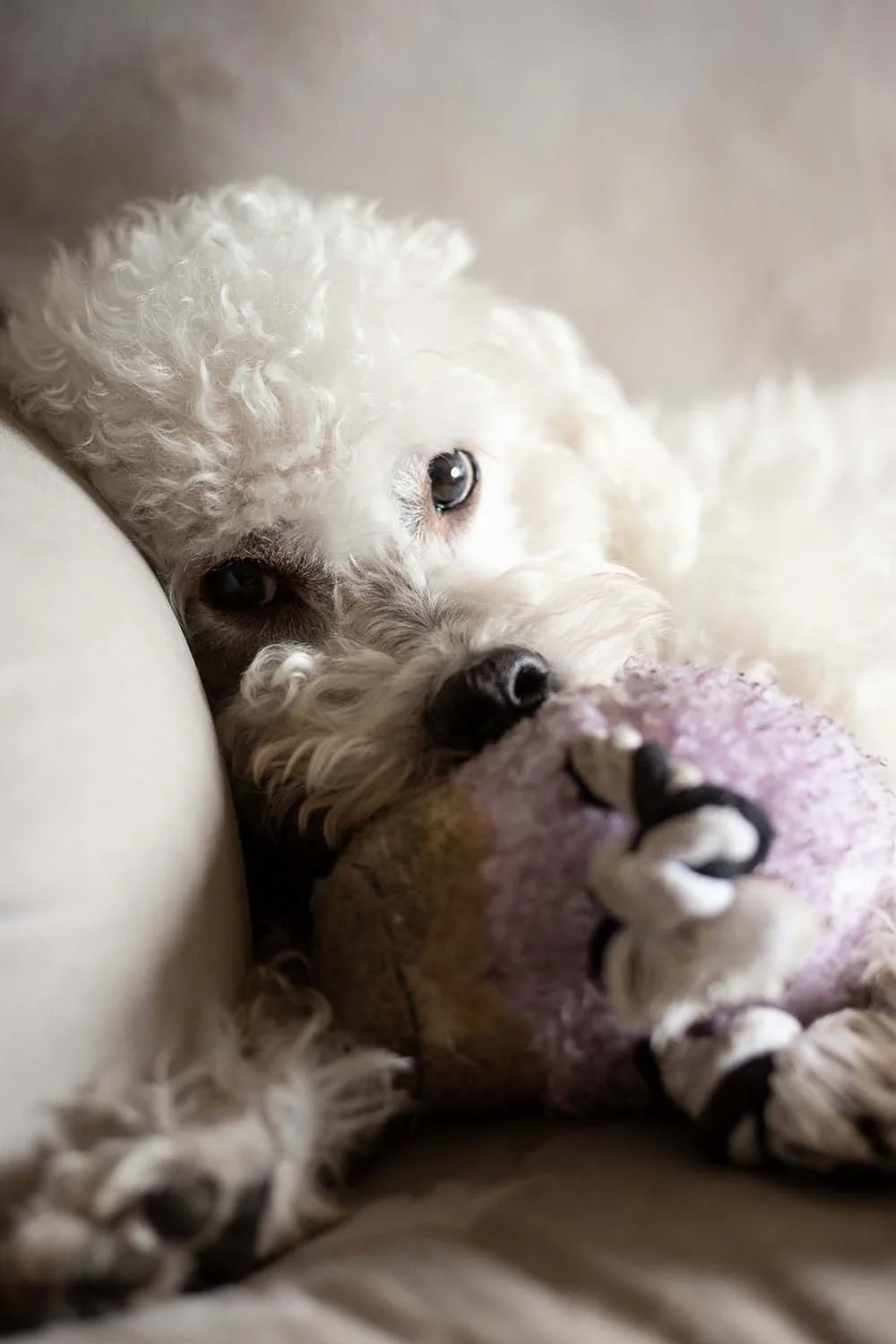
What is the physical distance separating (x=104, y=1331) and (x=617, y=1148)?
0.98 feet

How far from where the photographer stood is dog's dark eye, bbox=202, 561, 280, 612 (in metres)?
1.09

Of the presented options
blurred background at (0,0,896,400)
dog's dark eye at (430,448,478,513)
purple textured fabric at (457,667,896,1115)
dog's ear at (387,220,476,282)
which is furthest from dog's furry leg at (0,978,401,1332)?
blurred background at (0,0,896,400)

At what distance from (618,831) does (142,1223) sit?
324mm

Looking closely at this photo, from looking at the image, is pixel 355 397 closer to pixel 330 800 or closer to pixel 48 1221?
pixel 330 800

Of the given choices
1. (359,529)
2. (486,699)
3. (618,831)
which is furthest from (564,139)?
(618,831)

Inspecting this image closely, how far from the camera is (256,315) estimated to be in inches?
41.5

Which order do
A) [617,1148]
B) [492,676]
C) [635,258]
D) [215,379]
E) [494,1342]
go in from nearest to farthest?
1. [494,1342]
2. [617,1148]
3. [492,676]
4. [215,379]
5. [635,258]

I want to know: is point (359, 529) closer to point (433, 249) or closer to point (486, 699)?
point (486, 699)

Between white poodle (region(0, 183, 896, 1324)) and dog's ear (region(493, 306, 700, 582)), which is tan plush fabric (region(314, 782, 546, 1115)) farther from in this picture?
dog's ear (region(493, 306, 700, 582))

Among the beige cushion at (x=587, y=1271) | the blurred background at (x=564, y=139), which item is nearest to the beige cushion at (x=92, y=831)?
the beige cushion at (x=587, y=1271)

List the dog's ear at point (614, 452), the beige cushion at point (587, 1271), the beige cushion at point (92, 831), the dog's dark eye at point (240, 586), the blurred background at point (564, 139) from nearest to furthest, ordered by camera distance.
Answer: the beige cushion at point (587, 1271)
the beige cushion at point (92, 831)
the dog's dark eye at point (240, 586)
the dog's ear at point (614, 452)
the blurred background at point (564, 139)

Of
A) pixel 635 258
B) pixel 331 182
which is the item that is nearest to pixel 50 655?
pixel 331 182

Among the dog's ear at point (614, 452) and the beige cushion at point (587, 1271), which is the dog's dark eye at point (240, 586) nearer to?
the dog's ear at point (614, 452)

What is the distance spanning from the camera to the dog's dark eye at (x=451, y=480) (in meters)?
1.16
